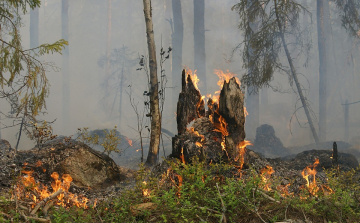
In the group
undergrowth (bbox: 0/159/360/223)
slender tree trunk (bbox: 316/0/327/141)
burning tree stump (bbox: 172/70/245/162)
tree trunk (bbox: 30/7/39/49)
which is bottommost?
undergrowth (bbox: 0/159/360/223)

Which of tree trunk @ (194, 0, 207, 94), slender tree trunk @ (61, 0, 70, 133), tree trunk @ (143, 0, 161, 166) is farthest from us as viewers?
slender tree trunk @ (61, 0, 70, 133)

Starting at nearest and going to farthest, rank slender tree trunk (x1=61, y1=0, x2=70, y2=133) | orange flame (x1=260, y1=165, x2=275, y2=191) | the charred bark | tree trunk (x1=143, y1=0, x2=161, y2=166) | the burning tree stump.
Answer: orange flame (x1=260, y1=165, x2=275, y2=191) < the burning tree stump < the charred bark < tree trunk (x1=143, y1=0, x2=161, y2=166) < slender tree trunk (x1=61, y1=0, x2=70, y2=133)

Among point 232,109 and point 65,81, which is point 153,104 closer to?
point 232,109

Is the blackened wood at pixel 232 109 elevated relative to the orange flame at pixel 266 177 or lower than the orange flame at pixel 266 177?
elevated

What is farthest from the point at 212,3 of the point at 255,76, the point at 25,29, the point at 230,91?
the point at 230,91

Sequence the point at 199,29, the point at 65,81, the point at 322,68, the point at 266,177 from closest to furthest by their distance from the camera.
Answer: the point at 266,177
the point at 322,68
the point at 199,29
the point at 65,81

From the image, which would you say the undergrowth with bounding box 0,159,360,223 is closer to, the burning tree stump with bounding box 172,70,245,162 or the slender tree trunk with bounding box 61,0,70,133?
the burning tree stump with bounding box 172,70,245,162

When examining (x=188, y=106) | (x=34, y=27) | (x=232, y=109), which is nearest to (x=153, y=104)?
(x=188, y=106)

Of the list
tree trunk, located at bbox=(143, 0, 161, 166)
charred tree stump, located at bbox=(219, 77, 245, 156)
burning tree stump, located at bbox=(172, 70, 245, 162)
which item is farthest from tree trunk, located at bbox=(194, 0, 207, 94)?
charred tree stump, located at bbox=(219, 77, 245, 156)

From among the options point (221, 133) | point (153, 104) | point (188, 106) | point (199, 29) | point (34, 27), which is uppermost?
point (34, 27)

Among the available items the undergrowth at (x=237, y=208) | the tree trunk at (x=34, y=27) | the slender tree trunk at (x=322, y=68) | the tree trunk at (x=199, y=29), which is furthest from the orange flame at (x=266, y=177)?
the tree trunk at (x=34, y=27)

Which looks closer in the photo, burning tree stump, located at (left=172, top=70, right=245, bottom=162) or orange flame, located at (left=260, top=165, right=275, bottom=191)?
orange flame, located at (left=260, top=165, right=275, bottom=191)

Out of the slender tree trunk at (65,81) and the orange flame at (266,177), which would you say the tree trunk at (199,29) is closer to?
the slender tree trunk at (65,81)

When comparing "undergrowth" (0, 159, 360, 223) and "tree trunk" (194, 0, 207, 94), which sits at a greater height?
"tree trunk" (194, 0, 207, 94)
